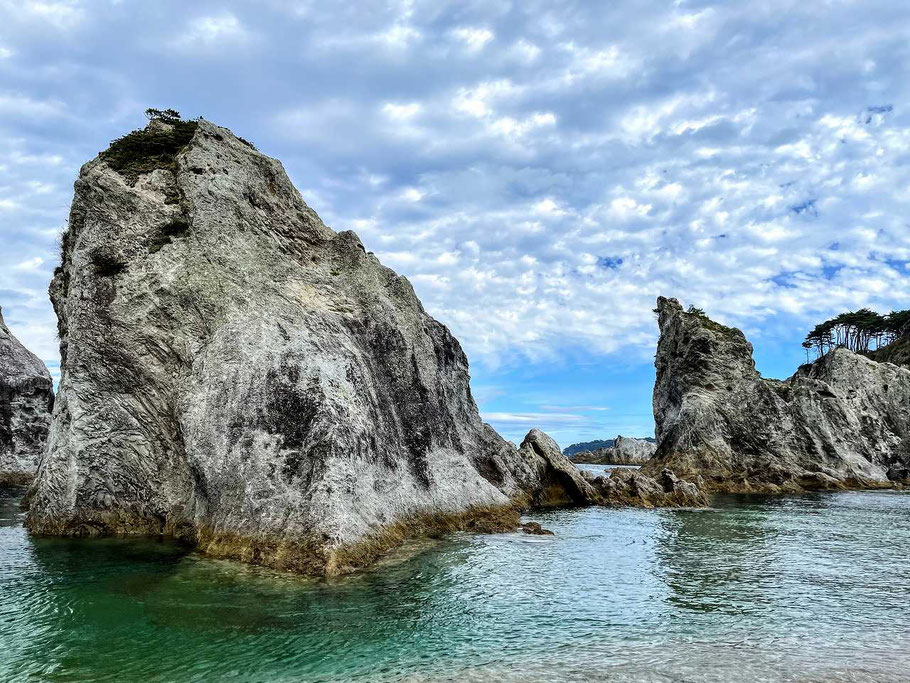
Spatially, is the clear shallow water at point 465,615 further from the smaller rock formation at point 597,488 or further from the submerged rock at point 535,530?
the smaller rock formation at point 597,488

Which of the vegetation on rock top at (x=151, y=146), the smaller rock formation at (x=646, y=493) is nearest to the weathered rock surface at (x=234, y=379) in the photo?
the vegetation on rock top at (x=151, y=146)

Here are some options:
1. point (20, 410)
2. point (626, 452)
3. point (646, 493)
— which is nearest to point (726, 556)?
point (646, 493)

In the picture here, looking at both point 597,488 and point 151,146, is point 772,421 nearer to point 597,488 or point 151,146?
point 597,488

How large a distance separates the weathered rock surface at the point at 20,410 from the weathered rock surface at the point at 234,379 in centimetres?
3539

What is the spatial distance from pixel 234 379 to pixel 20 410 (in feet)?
180

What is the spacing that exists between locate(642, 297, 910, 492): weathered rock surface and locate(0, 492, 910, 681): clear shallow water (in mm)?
47466

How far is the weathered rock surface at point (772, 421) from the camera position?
70.8 metres

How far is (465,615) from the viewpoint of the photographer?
16.4 meters

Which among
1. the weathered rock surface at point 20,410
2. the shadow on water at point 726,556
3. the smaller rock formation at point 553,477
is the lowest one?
the shadow on water at point 726,556

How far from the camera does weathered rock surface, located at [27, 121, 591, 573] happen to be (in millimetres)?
21953

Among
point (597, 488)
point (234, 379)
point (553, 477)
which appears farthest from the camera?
point (553, 477)

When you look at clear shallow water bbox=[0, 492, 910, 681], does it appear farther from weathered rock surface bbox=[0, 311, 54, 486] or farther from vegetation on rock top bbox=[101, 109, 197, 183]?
weathered rock surface bbox=[0, 311, 54, 486]

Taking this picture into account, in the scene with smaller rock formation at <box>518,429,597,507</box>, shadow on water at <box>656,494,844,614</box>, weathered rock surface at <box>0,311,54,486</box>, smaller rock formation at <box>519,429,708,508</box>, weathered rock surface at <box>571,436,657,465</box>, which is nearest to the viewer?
shadow on water at <box>656,494,844,614</box>

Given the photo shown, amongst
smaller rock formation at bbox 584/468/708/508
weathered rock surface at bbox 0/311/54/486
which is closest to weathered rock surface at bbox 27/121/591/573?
smaller rock formation at bbox 584/468/708/508
